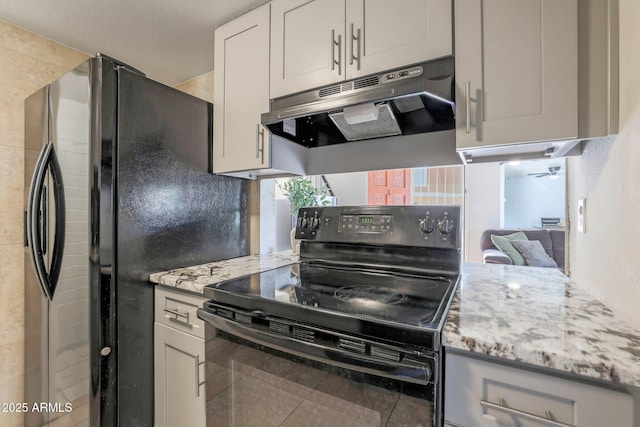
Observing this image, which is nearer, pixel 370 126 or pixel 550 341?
pixel 550 341

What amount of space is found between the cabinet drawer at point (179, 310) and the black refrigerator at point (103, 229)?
0.07 metres

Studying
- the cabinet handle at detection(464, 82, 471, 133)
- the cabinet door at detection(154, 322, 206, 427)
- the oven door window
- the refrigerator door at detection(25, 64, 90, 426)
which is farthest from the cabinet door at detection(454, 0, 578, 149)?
the refrigerator door at detection(25, 64, 90, 426)

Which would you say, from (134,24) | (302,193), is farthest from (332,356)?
(134,24)

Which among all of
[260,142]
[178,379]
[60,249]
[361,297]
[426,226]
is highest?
[260,142]

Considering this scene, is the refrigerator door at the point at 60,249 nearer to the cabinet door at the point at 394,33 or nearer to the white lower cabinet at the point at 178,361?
the white lower cabinet at the point at 178,361

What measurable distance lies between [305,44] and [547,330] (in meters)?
1.34

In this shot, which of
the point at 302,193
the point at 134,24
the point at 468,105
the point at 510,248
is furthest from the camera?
the point at 510,248

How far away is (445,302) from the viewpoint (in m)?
0.86

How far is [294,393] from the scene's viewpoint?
Answer: 0.82 metres

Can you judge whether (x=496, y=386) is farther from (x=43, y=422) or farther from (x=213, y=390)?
(x=43, y=422)

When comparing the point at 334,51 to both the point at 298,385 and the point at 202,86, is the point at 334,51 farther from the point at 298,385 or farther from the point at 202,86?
the point at 202,86

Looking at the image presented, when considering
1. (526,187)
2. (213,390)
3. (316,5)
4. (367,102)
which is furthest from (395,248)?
(526,187)

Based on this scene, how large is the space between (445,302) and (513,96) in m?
0.67

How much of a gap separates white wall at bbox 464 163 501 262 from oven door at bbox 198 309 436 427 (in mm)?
4762
